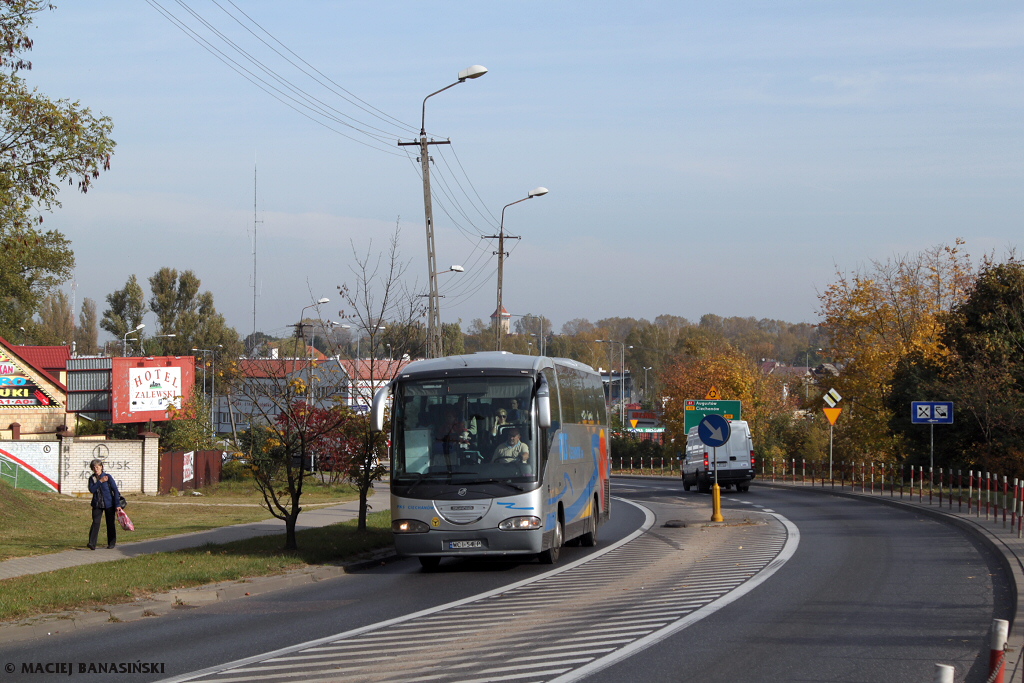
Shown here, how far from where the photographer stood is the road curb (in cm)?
801

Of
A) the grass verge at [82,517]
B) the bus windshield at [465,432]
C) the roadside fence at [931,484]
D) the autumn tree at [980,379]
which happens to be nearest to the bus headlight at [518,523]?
the bus windshield at [465,432]

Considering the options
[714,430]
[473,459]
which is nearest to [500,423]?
[473,459]

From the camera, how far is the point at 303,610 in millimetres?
11859

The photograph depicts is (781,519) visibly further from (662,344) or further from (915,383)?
(662,344)

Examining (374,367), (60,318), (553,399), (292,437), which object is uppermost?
(60,318)

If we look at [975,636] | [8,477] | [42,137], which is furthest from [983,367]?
[8,477]

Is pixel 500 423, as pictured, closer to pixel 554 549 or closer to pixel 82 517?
pixel 554 549

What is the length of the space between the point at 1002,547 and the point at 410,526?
893cm

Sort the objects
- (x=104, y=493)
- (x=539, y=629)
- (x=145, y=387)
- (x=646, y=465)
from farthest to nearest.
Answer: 1. (x=646, y=465)
2. (x=145, y=387)
3. (x=104, y=493)
4. (x=539, y=629)

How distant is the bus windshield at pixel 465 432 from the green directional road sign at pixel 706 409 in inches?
1096

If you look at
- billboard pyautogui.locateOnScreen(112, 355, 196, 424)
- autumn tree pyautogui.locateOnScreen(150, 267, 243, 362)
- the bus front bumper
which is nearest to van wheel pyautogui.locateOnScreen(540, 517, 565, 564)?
the bus front bumper

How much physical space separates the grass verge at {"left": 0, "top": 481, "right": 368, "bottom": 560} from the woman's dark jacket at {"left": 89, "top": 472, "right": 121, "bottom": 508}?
928 mm

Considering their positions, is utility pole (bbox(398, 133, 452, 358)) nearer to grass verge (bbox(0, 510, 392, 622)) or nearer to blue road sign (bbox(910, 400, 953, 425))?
grass verge (bbox(0, 510, 392, 622))

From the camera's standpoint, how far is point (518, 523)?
14812 millimetres
